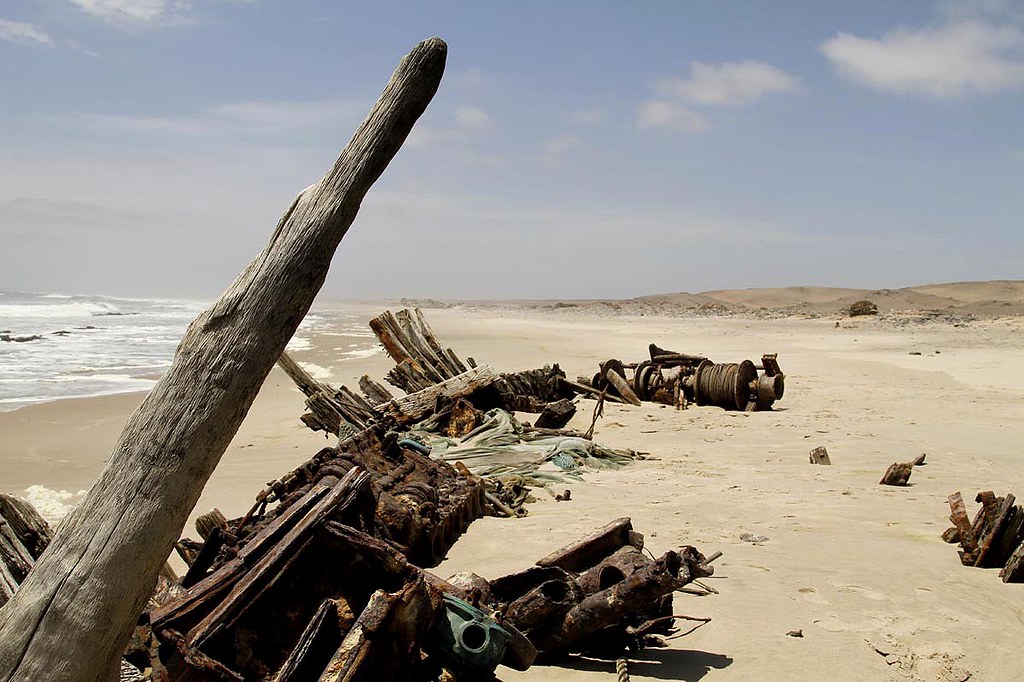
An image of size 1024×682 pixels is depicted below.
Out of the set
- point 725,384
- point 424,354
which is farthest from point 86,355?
point 725,384

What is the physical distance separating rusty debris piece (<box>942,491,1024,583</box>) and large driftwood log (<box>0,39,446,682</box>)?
196 inches

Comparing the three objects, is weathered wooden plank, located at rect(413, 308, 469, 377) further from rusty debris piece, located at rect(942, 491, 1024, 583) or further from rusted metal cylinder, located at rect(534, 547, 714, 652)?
rusted metal cylinder, located at rect(534, 547, 714, 652)

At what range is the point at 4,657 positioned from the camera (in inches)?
93.6

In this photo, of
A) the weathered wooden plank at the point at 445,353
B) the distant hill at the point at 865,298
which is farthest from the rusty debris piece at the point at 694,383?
the distant hill at the point at 865,298

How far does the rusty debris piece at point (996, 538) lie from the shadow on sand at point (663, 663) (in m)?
2.54

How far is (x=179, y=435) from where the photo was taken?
2.55 m

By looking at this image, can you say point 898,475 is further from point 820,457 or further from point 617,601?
point 617,601

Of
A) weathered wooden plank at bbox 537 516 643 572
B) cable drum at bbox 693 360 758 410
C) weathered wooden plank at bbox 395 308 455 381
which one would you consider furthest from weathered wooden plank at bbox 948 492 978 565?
cable drum at bbox 693 360 758 410

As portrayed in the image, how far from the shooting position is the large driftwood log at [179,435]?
243 centimetres

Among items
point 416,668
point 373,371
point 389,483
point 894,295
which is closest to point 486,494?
point 389,483

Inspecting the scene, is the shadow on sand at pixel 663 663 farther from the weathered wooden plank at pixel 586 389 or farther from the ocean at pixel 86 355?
the ocean at pixel 86 355

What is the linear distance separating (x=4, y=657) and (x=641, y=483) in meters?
6.82

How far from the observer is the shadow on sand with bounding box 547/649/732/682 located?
3.97 m

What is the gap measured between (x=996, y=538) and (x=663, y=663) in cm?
295
